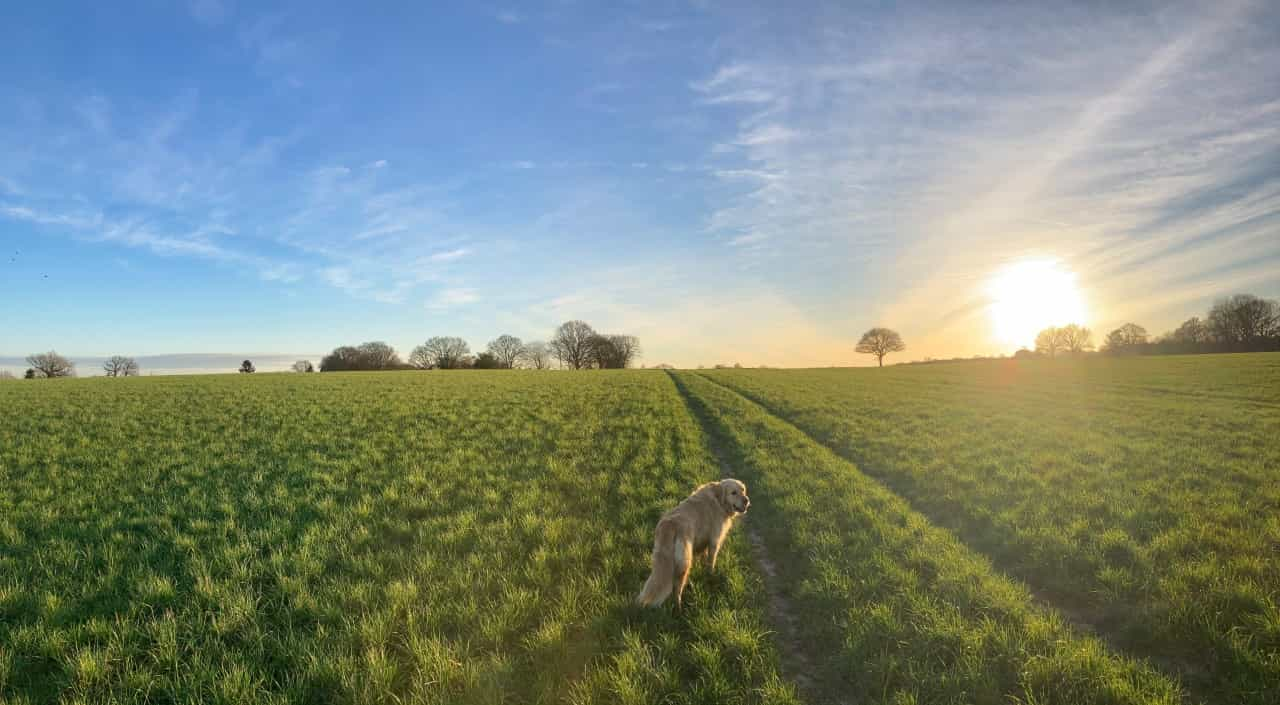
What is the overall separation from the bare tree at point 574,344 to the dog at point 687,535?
114 metres

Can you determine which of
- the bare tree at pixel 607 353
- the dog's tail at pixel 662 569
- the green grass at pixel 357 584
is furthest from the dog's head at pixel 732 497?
the bare tree at pixel 607 353

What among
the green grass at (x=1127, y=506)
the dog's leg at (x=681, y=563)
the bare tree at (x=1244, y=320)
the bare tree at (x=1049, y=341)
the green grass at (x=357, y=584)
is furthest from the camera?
the bare tree at (x=1049, y=341)

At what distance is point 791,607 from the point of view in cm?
652

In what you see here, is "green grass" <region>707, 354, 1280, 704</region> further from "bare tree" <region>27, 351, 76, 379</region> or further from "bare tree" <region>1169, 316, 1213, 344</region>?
"bare tree" <region>27, 351, 76, 379</region>

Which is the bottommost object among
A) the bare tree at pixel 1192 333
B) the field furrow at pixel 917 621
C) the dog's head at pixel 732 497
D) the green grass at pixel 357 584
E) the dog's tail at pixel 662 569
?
the field furrow at pixel 917 621

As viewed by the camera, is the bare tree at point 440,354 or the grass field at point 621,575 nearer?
the grass field at point 621,575

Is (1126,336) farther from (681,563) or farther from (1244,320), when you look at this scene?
(681,563)

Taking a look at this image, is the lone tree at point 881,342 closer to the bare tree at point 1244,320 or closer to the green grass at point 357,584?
the bare tree at point 1244,320

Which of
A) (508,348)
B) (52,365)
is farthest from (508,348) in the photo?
(52,365)

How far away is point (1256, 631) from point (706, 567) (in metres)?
5.78

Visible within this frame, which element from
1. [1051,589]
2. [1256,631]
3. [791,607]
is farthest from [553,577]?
[1256,631]

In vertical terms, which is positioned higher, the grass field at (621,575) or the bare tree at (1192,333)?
the bare tree at (1192,333)

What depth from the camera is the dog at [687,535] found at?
5.81m

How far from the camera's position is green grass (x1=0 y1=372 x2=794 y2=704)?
15.4 feet
